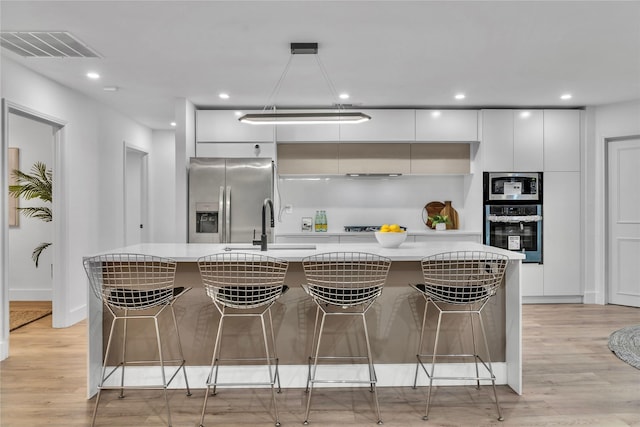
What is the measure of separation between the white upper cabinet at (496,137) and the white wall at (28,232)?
569 cm

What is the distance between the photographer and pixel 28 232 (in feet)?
19.3

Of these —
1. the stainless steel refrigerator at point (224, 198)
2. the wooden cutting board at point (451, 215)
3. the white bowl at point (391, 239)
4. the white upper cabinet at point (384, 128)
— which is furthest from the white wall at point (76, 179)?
the wooden cutting board at point (451, 215)

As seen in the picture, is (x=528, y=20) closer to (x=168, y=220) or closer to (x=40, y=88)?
(x=40, y=88)

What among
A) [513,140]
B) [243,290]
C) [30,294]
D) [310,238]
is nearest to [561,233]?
[513,140]

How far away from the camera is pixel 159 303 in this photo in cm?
262

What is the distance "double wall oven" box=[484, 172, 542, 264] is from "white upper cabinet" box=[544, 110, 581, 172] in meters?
0.30

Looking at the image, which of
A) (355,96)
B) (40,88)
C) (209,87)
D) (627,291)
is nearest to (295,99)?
(355,96)

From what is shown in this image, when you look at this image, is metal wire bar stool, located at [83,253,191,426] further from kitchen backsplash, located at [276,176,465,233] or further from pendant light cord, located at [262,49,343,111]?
kitchen backsplash, located at [276,176,465,233]

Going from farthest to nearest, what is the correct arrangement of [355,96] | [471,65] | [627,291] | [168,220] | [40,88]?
[168,220], [627,291], [355,96], [40,88], [471,65]

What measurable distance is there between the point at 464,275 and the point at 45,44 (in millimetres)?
3491

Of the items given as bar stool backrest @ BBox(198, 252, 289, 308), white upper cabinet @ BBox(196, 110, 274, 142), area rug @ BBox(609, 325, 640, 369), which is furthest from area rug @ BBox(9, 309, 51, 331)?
area rug @ BBox(609, 325, 640, 369)

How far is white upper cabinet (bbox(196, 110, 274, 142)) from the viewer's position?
17.3 ft

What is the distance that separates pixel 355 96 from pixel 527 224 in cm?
269

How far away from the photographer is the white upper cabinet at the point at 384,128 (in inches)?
211
